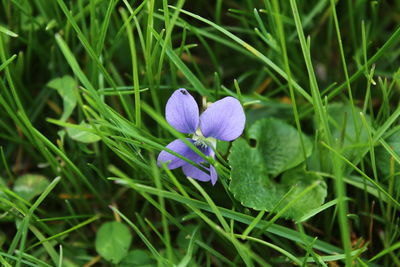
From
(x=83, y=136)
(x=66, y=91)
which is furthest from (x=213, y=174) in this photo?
(x=66, y=91)

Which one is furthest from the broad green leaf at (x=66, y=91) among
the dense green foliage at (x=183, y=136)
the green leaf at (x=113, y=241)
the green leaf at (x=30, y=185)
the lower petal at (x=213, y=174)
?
the lower petal at (x=213, y=174)

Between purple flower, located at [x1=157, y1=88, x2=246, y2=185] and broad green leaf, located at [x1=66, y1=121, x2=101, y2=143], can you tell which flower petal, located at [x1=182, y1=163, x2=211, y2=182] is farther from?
broad green leaf, located at [x1=66, y1=121, x2=101, y2=143]

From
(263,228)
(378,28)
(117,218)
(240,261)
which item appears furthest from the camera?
(378,28)

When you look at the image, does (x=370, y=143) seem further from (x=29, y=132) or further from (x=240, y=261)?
(x=29, y=132)

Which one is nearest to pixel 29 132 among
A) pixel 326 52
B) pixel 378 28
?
pixel 326 52

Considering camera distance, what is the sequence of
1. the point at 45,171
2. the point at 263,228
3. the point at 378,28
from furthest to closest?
the point at 378,28, the point at 45,171, the point at 263,228

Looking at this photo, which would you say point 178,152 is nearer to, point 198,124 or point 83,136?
point 198,124

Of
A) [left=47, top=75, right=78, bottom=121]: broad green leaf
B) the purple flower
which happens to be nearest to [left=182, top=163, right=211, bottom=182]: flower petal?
the purple flower
